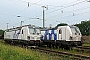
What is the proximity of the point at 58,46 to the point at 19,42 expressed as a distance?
6.62m

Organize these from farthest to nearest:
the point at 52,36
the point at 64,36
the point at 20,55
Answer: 1. the point at 52,36
2. the point at 64,36
3. the point at 20,55

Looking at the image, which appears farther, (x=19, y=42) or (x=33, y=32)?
(x=19, y=42)

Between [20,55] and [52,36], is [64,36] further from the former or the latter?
[20,55]

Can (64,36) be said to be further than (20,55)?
Yes

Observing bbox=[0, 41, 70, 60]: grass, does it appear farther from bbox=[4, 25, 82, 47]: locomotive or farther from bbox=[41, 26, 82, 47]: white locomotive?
bbox=[4, 25, 82, 47]: locomotive

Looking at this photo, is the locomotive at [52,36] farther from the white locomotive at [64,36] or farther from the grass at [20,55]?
the grass at [20,55]

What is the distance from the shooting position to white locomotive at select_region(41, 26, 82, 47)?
20.3 m

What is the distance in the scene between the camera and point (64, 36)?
21.5m

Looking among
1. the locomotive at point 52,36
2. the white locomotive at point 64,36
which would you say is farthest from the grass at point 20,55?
the locomotive at point 52,36

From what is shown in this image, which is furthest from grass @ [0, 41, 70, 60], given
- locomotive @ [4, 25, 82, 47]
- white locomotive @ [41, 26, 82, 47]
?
locomotive @ [4, 25, 82, 47]

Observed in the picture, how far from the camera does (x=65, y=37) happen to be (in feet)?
69.7

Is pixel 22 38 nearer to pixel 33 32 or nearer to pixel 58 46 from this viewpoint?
pixel 33 32

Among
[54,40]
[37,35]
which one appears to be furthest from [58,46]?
[37,35]

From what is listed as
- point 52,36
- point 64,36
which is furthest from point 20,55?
point 52,36
